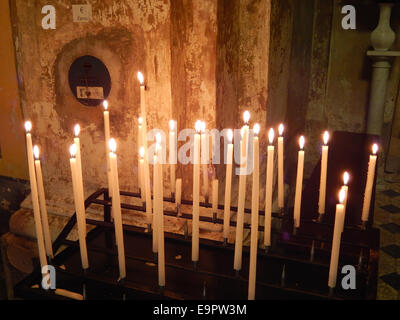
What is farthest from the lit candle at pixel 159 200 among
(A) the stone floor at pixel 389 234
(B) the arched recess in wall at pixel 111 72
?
(A) the stone floor at pixel 389 234

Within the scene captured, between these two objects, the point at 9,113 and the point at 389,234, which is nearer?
the point at 9,113

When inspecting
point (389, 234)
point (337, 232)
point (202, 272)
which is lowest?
point (389, 234)

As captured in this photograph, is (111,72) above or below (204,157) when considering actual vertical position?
above

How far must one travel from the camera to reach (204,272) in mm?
1464

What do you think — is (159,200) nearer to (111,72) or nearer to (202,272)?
(202,272)

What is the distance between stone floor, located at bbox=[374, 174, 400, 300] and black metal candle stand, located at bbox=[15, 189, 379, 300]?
1796 mm

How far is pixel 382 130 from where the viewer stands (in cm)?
601

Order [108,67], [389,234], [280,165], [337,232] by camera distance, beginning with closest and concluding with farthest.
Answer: [337,232] → [280,165] → [108,67] → [389,234]

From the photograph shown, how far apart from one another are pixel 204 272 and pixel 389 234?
12.1ft

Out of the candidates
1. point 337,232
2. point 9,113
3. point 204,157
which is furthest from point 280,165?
point 9,113

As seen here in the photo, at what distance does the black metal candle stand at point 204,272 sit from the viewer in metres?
1.44

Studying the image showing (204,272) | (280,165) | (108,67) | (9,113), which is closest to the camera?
(204,272)

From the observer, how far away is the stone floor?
3465mm
